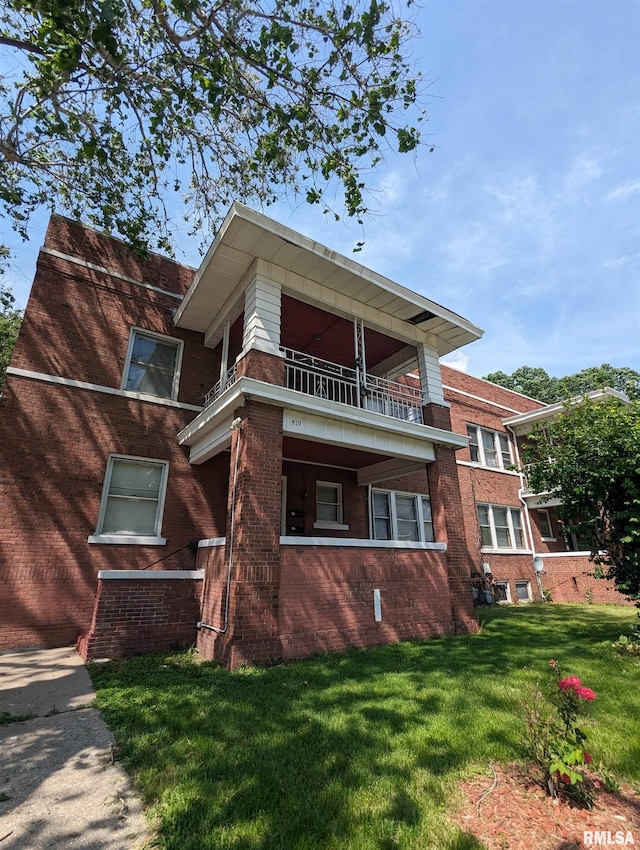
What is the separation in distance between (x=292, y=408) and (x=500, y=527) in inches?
506

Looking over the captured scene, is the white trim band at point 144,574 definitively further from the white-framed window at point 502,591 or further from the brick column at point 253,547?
the white-framed window at point 502,591

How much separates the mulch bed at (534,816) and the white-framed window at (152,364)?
936cm

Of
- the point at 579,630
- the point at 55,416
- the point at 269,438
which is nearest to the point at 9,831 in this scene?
the point at 269,438

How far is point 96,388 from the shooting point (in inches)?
362

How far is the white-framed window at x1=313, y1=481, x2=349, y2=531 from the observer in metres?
11.4

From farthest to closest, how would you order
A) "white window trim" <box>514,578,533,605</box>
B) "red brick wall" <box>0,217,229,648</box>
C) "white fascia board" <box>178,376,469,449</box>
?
"white window trim" <box>514,578,533,605</box>, "red brick wall" <box>0,217,229,648</box>, "white fascia board" <box>178,376,469,449</box>

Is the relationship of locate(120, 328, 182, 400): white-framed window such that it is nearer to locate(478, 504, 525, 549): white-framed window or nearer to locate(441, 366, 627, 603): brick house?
locate(441, 366, 627, 603): brick house

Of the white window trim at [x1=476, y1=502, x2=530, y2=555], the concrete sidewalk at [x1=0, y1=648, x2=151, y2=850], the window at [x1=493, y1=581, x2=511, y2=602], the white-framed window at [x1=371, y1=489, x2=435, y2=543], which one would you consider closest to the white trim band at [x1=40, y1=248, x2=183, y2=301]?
the white-framed window at [x1=371, y1=489, x2=435, y2=543]

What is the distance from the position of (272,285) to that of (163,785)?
24.5 ft

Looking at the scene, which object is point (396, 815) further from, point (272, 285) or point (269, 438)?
point (272, 285)

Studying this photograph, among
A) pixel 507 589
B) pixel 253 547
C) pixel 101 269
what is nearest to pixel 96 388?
pixel 101 269

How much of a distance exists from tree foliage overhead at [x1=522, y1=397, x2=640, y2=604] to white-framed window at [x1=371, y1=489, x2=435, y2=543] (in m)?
4.87

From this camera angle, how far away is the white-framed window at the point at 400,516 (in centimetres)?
1246

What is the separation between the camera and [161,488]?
948 centimetres
